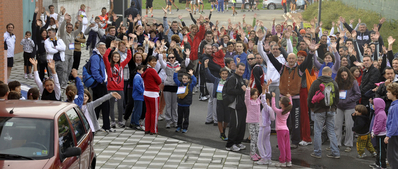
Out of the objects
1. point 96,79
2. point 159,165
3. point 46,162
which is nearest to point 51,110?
point 46,162

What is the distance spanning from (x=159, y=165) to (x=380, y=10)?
22073mm

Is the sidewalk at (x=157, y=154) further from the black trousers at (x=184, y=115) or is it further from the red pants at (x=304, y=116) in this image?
the red pants at (x=304, y=116)

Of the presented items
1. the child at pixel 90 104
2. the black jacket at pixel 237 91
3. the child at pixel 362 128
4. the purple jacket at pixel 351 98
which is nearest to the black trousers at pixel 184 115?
the black jacket at pixel 237 91

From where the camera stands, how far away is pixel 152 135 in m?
11.0

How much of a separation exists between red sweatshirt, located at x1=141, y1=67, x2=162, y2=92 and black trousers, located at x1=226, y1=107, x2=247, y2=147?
1970 millimetres

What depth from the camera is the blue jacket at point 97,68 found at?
10.7m

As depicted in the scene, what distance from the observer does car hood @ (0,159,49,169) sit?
5.07 m

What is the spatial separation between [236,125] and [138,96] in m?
2.67

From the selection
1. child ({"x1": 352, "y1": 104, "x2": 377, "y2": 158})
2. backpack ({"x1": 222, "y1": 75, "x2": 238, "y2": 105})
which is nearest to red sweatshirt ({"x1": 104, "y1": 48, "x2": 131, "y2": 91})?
backpack ({"x1": 222, "y1": 75, "x2": 238, "y2": 105})

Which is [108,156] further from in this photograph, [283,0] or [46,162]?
[283,0]

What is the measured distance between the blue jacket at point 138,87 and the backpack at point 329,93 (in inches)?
164

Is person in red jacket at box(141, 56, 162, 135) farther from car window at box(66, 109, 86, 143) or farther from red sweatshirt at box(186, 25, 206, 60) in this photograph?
red sweatshirt at box(186, 25, 206, 60)

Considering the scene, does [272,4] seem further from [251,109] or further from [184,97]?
[251,109]

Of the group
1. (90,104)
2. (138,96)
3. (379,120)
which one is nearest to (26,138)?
(90,104)
